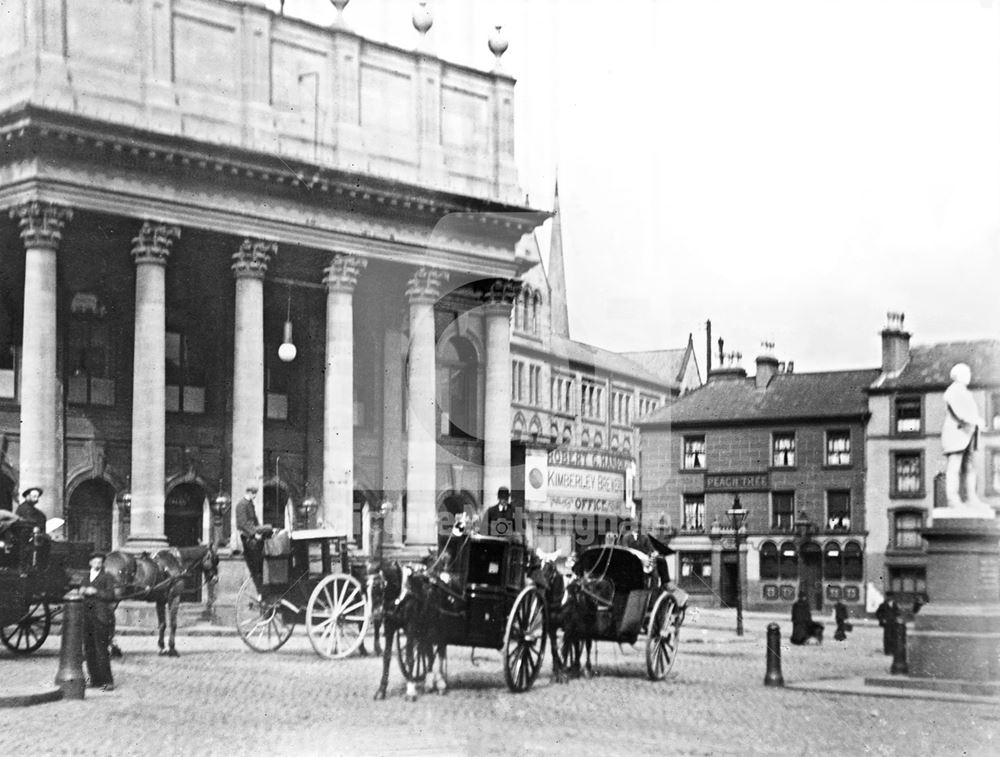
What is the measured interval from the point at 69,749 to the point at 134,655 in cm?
684

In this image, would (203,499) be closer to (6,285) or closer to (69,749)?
(6,285)

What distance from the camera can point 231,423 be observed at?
3566 centimetres

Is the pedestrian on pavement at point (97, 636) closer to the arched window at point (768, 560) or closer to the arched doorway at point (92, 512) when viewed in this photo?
the arched window at point (768, 560)

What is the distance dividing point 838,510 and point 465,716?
8281 mm

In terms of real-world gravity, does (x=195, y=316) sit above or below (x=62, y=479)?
above

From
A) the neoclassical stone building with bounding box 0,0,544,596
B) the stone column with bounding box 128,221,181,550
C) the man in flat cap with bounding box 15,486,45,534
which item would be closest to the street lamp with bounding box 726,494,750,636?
the man in flat cap with bounding box 15,486,45,534

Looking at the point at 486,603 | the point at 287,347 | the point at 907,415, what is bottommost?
the point at 486,603

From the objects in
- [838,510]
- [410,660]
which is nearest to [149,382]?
[838,510]

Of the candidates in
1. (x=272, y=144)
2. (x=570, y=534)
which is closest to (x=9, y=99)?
(x=272, y=144)

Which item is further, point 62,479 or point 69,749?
point 62,479

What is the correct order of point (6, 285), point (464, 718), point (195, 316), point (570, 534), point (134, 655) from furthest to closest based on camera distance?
point (195, 316) → point (6, 285) → point (570, 534) → point (134, 655) → point (464, 718)

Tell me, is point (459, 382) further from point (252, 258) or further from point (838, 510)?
point (838, 510)

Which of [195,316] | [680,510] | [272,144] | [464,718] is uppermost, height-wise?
[272,144]

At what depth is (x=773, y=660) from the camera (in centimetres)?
2091
